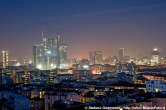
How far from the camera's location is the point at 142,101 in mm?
12859

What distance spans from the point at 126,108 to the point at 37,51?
64716 mm

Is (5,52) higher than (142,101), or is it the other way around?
(5,52)

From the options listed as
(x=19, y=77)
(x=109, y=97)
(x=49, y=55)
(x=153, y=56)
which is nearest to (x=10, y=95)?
(x=109, y=97)

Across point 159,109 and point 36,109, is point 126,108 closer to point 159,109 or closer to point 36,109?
point 159,109

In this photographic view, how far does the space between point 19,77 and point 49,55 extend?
33.3 meters

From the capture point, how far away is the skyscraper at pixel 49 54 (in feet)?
224

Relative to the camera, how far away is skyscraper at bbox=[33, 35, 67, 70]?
2692 inches

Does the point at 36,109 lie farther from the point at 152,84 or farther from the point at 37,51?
the point at 37,51

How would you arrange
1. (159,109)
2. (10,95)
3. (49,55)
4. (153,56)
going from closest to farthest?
(159,109) < (10,95) < (49,55) < (153,56)

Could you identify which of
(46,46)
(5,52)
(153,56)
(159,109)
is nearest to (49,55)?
(46,46)

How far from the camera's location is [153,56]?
7969 centimetres

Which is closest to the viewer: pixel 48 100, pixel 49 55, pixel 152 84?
pixel 48 100

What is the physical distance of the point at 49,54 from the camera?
232ft

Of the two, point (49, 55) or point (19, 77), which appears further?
point (49, 55)
